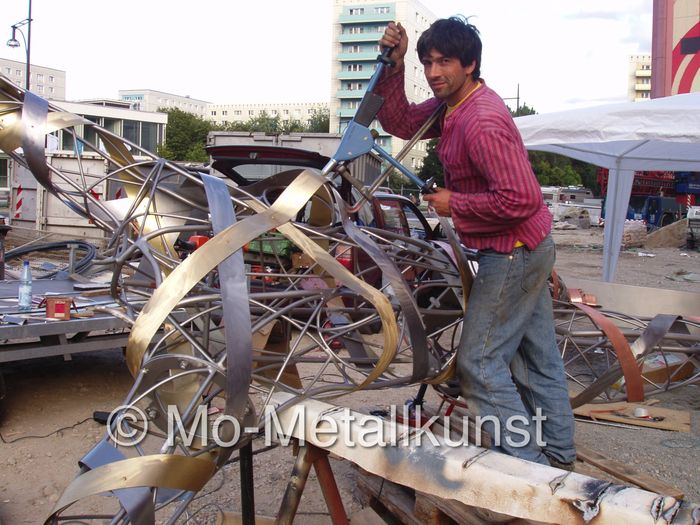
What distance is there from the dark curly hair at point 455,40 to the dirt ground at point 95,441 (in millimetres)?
2188

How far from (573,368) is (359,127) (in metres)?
4.30

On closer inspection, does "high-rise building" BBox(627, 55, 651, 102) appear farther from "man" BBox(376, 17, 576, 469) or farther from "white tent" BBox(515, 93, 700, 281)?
"man" BBox(376, 17, 576, 469)

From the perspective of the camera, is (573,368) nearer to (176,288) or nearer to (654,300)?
(654,300)

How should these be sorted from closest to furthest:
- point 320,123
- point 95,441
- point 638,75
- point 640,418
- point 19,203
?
point 95,441 < point 640,418 < point 19,203 < point 320,123 < point 638,75

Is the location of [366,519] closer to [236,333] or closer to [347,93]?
[236,333]

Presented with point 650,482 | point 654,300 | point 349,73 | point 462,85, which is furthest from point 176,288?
point 349,73

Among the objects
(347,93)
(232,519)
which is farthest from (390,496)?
(347,93)

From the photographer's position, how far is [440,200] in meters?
2.07

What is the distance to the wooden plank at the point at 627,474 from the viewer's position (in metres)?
2.74

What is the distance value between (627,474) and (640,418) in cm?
201

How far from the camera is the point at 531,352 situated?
2.40 meters

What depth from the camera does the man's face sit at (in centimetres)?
206

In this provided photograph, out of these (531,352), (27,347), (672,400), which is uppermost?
(531,352)

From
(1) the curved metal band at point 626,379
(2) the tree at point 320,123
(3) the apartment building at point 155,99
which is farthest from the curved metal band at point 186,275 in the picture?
(3) the apartment building at point 155,99
